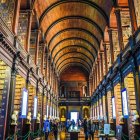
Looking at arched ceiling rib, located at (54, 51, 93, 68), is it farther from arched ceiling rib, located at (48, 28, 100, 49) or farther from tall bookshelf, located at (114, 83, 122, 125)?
tall bookshelf, located at (114, 83, 122, 125)

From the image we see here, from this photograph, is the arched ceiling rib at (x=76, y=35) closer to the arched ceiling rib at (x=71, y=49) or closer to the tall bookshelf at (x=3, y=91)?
the arched ceiling rib at (x=71, y=49)

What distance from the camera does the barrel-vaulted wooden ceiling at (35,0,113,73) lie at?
560 inches

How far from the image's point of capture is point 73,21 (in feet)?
58.1

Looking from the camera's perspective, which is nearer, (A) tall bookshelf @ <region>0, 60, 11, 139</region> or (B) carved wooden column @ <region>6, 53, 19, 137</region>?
(A) tall bookshelf @ <region>0, 60, 11, 139</region>

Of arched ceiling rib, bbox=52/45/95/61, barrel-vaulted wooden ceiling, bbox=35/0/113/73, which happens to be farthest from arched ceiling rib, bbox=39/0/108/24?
arched ceiling rib, bbox=52/45/95/61

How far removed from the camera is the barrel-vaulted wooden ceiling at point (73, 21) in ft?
46.6

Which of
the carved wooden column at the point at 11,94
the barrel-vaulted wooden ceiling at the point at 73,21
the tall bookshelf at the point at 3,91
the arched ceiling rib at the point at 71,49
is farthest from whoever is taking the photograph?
the arched ceiling rib at the point at 71,49

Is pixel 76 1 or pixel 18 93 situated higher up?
pixel 76 1

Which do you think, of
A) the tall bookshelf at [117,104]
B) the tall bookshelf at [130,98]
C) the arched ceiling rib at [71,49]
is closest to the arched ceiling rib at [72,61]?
the arched ceiling rib at [71,49]

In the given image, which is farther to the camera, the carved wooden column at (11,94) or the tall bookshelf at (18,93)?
the tall bookshelf at (18,93)

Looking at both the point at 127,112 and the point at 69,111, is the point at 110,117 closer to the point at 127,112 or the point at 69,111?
the point at 127,112

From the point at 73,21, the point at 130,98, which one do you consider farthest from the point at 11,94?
the point at 73,21

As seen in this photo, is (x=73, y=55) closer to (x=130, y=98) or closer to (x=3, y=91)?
(x=130, y=98)

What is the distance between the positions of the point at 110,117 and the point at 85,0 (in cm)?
948
